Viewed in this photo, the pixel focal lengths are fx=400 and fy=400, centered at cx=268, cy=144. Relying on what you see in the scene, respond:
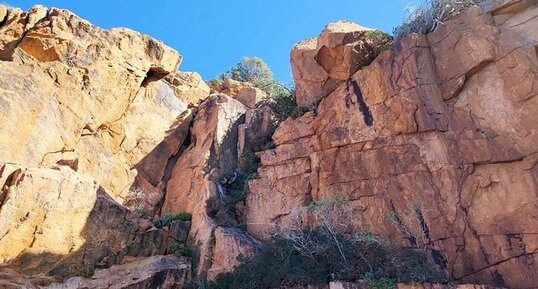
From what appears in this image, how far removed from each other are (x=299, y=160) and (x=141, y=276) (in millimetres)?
6191

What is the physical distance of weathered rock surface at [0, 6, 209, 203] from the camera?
1359 cm

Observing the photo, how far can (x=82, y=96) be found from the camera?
51.1 ft

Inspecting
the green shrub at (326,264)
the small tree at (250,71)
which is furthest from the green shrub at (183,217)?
the small tree at (250,71)

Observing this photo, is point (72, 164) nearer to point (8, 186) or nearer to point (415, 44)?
point (8, 186)

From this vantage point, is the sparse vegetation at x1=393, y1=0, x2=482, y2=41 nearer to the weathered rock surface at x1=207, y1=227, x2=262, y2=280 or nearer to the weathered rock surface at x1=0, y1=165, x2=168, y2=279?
the weathered rock surface at x1=207, y1=227, x2=262, y2=280

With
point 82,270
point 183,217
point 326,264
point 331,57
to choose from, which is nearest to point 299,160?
point 331,57

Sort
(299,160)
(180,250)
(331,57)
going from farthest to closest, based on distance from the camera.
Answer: (331,57)
(299,160)
(180,250)

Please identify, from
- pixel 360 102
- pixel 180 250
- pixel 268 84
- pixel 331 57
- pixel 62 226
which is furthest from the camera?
pixel 268 84

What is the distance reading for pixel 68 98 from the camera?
1507 cm

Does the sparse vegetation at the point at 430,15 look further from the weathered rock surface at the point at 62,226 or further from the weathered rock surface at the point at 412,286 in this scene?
the weathered rock surface at the point at 62,226

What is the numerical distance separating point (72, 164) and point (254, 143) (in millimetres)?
6826

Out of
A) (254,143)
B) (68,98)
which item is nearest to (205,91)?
(254,143)

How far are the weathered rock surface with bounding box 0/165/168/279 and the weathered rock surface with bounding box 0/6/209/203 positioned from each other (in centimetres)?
163

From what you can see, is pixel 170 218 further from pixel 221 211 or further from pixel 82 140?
pixel 82 140
